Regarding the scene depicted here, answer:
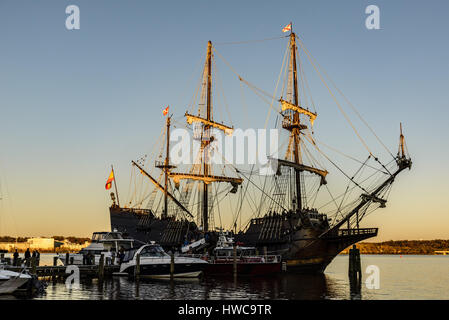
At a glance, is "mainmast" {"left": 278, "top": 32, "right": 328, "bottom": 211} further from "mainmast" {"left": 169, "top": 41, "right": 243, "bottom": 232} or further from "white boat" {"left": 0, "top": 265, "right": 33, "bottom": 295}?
"white boat" {"left": 0, "top": 265, "right": 33, "bottom": 295}

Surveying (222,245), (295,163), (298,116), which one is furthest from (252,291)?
(298,116)

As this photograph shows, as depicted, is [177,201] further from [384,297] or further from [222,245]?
[384,297]

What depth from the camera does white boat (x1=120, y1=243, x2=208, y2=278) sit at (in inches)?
1586

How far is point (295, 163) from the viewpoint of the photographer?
2227 inches

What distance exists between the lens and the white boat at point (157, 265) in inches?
1586

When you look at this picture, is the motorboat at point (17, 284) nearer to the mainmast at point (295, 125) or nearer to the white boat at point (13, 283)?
the white boat at point (13, 283)

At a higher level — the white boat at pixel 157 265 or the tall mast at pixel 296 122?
the tall mast at pixel 296 122

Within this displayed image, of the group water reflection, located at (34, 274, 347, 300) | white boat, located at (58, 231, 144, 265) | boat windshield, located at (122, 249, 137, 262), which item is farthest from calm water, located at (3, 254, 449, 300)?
white boat, located at (58, 231, 144, 265)

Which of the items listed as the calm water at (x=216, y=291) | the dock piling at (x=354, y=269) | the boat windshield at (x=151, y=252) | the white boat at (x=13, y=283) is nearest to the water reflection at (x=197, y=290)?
the calm water at (x=216, y=291)

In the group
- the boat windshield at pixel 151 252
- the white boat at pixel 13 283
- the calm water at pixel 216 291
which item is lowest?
the calm water at pixel 216 291

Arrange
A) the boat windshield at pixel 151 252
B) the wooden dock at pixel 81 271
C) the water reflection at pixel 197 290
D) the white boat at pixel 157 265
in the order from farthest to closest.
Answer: the boat windshield at pixel 151 252
the white boat at pixel 157 265
the wooden dock at pixel 81 271
the water reflection at pixel 197 290

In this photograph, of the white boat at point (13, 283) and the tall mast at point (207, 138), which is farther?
the tall mast at point (207, 138)

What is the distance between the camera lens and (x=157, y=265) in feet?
132

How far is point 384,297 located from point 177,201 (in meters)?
39.0
